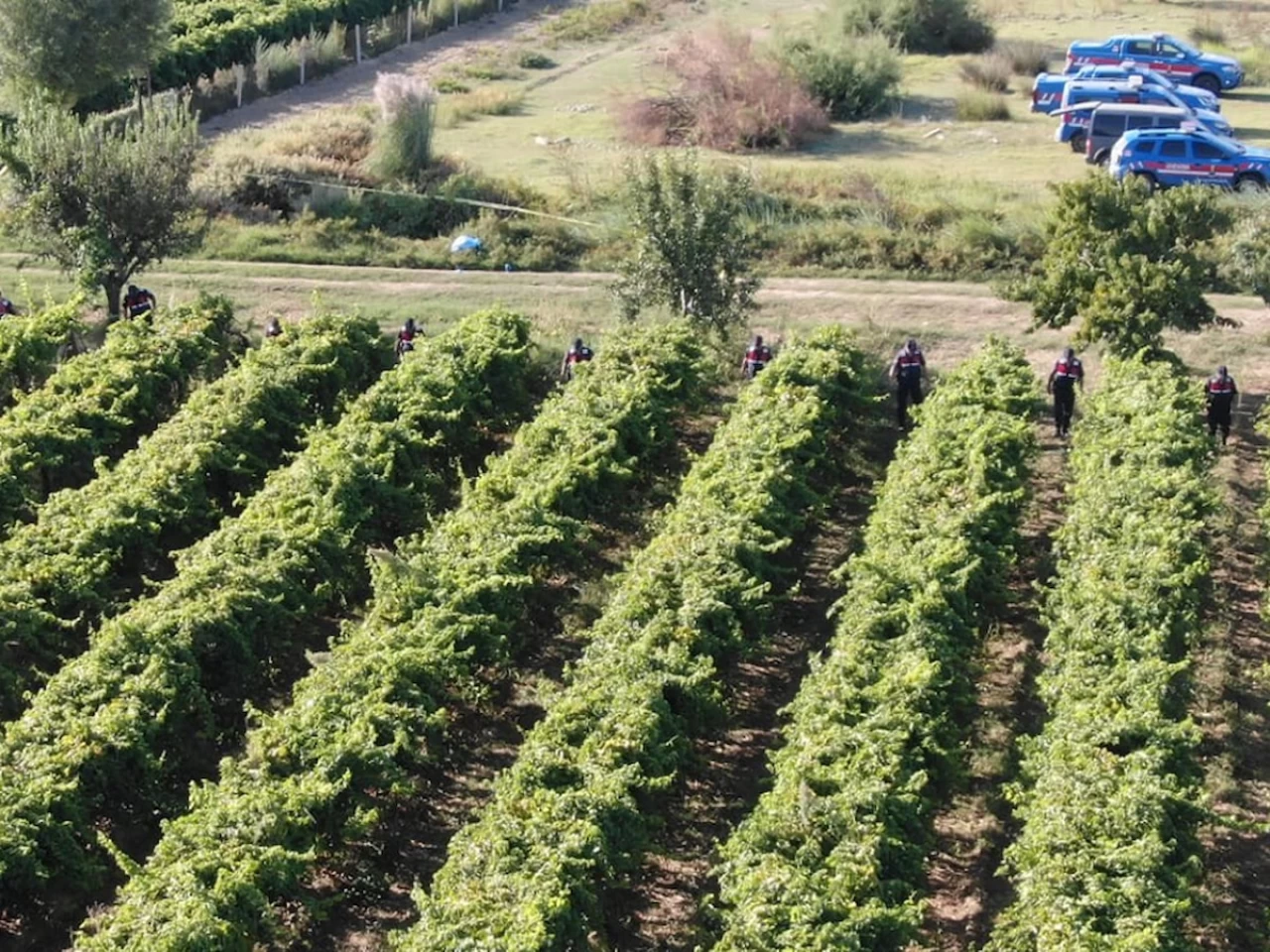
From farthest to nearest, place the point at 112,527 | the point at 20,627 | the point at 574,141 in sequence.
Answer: the point at 574,141, the point at 112,527, the point at 20,627

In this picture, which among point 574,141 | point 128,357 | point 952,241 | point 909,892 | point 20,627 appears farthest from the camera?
point 574,141

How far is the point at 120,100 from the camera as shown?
3869 cm

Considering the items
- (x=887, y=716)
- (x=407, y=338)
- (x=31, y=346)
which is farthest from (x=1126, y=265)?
(x=31, y=346)

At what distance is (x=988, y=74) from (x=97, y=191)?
2162cm

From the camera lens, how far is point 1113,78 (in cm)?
3706

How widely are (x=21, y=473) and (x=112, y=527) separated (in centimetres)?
237

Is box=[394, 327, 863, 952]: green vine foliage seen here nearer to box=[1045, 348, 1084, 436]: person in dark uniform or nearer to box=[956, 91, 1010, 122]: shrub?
box=[1045, 348, 1084, 436]: person in dark uniform

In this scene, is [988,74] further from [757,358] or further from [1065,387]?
[1065,387]

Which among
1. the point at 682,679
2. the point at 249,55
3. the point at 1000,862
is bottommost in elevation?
the point at 1000,862

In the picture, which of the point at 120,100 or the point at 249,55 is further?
the point at 249,55

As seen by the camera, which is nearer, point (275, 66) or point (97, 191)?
point (97, 191)

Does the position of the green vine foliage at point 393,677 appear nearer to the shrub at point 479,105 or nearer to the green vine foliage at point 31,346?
the green vine foliage at point 31,346

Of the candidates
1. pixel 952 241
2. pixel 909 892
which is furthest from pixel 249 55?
pixel 909 892

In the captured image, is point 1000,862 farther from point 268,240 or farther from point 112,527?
point 268,240
